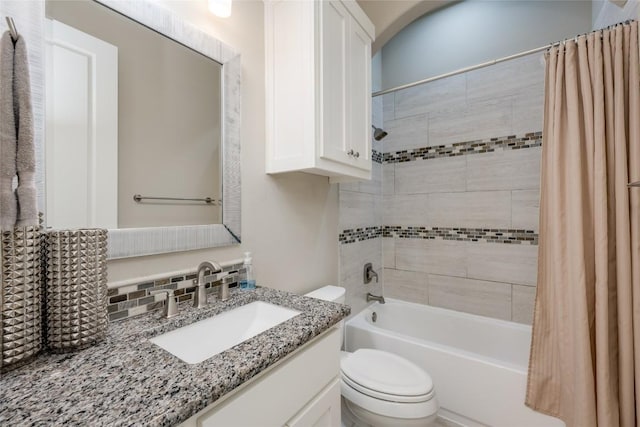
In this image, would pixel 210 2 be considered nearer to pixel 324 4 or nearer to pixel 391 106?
pixel 324 4

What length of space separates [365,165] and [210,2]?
3.34 feet

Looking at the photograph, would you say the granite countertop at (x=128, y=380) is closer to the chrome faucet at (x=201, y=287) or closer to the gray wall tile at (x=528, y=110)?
the chrome faucet at (x=201, y=287)

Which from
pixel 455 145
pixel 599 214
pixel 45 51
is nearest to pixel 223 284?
pixel 45 51

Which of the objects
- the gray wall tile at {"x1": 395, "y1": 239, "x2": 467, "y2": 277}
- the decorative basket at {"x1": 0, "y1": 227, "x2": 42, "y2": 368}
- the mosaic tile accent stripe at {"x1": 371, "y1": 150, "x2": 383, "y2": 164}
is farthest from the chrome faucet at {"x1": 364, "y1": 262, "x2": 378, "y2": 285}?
the decorative basket at {"x1": 0, "y1": 227, "x2": 42, "y2": 368}

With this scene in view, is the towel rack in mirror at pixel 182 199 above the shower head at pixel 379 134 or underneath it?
underneath

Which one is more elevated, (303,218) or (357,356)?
(303,218)

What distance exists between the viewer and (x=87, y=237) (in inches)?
26.7

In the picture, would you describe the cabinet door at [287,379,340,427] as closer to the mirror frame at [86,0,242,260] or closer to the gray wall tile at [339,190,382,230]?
the mirror frame at [86,0,242,260]

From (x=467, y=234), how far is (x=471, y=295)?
0.46 m

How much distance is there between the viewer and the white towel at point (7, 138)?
1.82 ft

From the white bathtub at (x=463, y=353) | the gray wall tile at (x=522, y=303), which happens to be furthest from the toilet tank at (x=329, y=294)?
the gray wall tile at (x=522, y=303)

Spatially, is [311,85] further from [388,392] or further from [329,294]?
[388,392]

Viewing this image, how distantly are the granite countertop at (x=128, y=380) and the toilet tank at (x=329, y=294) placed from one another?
75 cm

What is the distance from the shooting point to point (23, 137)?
585mm
